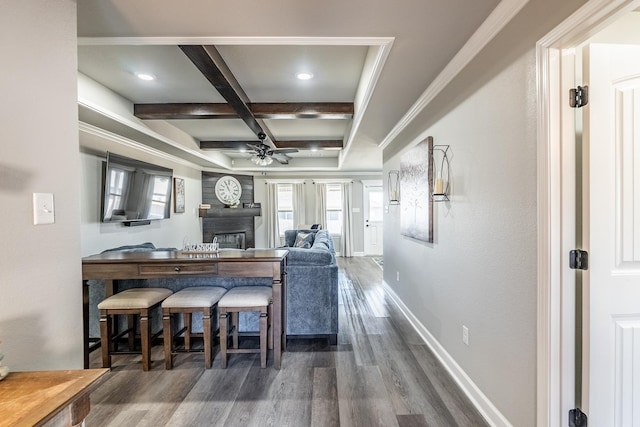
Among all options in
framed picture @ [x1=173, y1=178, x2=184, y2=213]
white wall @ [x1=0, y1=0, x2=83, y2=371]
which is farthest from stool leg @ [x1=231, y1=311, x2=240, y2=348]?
framed picture @ [x1=173, y1=178, x2=184, y2=213]

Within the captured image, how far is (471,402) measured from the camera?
6.46 ft

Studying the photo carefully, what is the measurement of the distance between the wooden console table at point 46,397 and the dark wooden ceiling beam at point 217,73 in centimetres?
194

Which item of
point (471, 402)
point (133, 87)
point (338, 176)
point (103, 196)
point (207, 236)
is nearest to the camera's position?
point (471, 402)

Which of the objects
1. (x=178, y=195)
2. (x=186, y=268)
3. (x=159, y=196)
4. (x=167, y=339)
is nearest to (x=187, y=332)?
(x=167, y=339)

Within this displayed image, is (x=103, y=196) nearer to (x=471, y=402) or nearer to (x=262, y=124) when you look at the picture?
(x=262, y=124)

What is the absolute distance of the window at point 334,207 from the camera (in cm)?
809

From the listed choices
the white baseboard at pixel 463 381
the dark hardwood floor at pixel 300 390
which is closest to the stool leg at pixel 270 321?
the dark hardwood floor at pixel 300 390

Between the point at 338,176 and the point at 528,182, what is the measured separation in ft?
22.0

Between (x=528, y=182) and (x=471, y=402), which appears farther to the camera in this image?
(x=471, y=402)

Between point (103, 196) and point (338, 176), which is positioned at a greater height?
point (338, 176)

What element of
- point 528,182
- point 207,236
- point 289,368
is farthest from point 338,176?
point 528,182

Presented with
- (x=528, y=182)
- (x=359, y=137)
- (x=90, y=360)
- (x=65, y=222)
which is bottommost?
(x=90, y=360)

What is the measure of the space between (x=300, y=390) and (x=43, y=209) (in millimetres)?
1897

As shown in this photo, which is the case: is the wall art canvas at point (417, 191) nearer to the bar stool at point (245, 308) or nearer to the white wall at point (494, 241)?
the white wall at point (494, 241)
